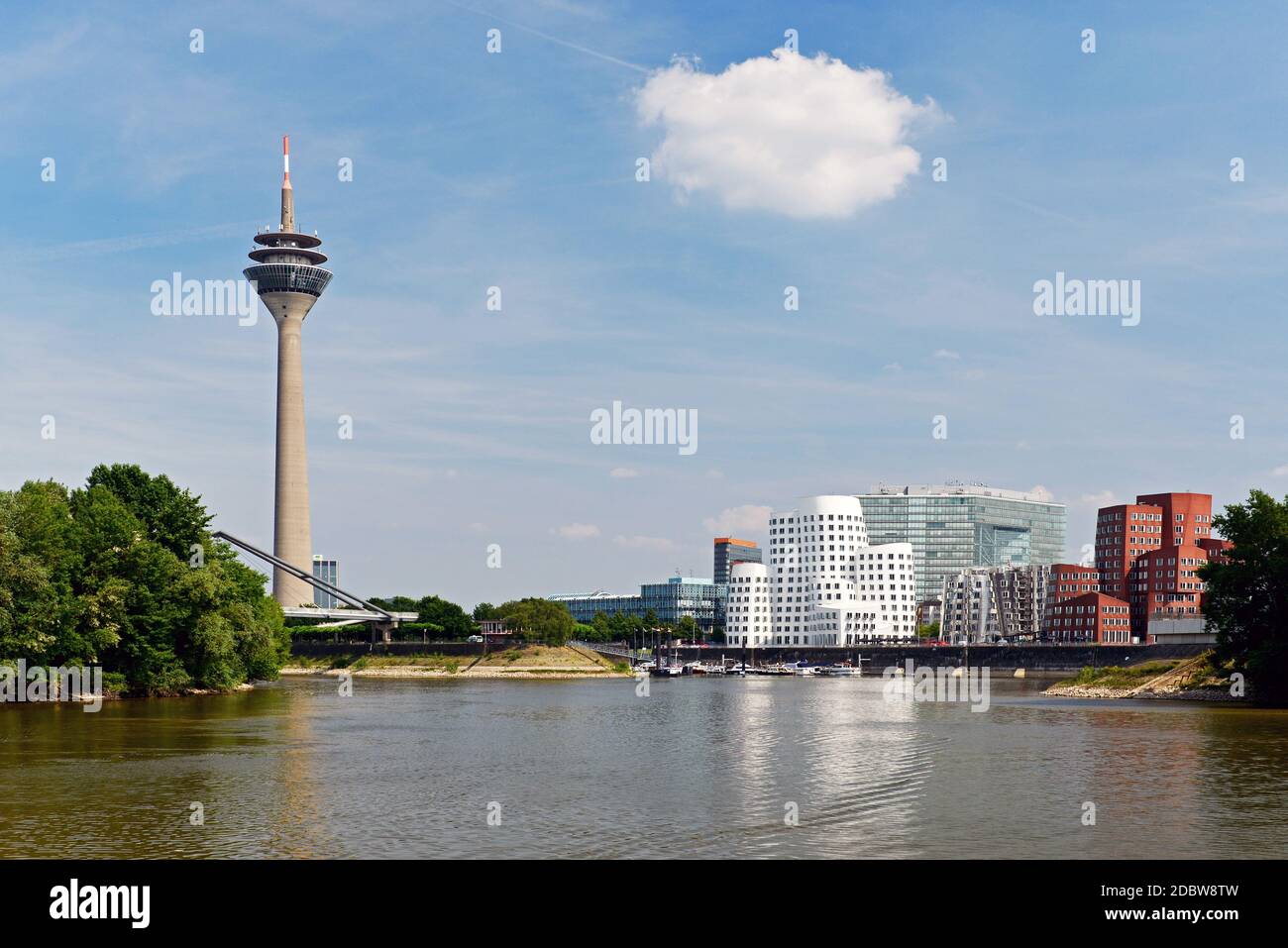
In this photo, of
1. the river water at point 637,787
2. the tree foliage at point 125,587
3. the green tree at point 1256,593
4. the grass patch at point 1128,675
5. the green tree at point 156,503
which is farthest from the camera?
the grass patch at point 1128,675

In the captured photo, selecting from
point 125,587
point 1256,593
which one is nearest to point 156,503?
point 125,587

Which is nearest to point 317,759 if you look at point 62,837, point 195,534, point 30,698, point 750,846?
point 62,837

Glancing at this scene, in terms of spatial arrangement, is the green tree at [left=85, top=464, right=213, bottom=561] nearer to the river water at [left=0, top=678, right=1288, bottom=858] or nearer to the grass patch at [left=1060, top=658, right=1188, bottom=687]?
the river water at [left=0, top=678, right=1288, bottom=858]

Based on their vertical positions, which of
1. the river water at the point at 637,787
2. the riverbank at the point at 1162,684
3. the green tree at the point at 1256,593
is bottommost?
the riverbank at the point at 1162,684

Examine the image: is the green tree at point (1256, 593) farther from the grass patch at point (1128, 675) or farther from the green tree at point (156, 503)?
the green tree at point (156, 503)

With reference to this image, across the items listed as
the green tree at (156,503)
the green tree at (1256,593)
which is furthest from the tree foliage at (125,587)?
the green tree at (1256,593)

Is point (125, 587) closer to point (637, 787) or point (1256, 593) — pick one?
point (637, 787)
